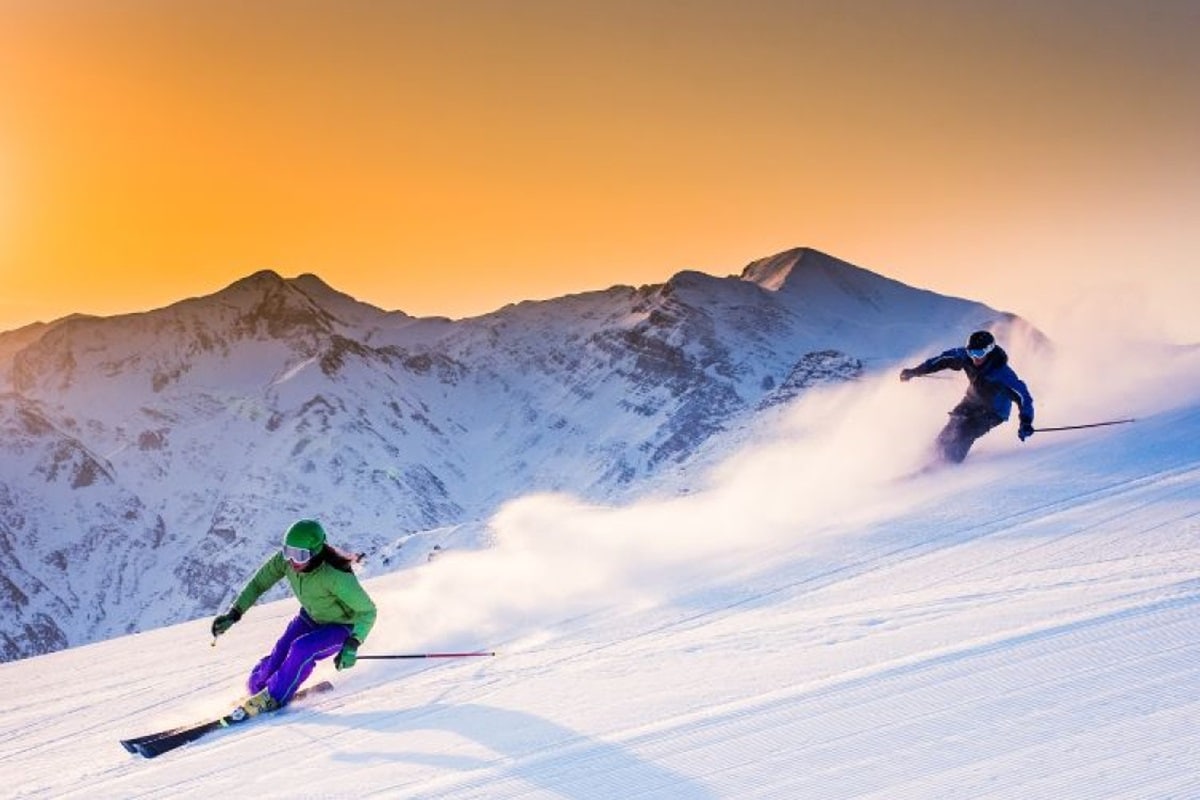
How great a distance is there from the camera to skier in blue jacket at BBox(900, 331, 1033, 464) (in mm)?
12195

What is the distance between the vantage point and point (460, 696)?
652 centimetres

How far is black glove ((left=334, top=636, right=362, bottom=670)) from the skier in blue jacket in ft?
29.3

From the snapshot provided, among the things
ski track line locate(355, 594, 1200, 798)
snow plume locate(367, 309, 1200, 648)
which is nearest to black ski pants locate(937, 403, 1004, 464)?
snow plume locate(367, 309, 1200, 648)

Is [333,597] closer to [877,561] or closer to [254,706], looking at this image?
[254,706]

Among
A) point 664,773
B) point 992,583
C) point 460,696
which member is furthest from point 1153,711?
point 460,696

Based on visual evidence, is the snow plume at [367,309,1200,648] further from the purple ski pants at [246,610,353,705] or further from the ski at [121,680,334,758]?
the ski at [121,680,334,758]

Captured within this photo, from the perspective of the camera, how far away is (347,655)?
7.30m

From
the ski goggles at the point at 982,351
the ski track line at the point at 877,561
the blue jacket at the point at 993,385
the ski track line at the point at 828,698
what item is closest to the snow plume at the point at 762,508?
the blue jacket at the point at 993,385

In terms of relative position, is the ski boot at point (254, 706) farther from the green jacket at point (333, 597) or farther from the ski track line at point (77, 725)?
the green jacket at point (333, 597)

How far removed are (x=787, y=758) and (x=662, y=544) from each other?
717 cm

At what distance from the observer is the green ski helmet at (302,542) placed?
7461 mm

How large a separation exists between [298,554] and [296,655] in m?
0.86

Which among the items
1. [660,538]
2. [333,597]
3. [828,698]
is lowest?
[828,698]

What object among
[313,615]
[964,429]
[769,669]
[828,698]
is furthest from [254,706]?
[964,429]
